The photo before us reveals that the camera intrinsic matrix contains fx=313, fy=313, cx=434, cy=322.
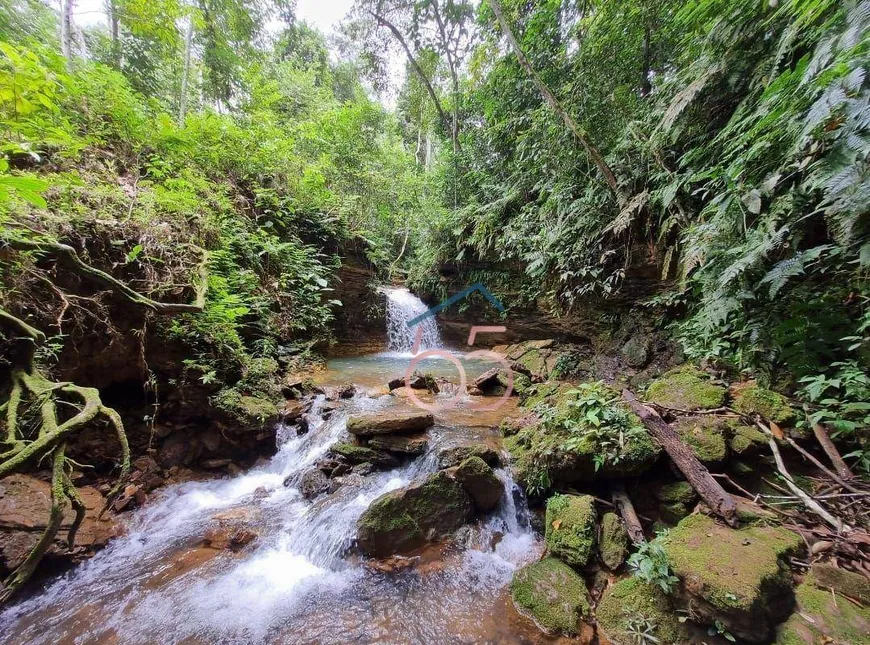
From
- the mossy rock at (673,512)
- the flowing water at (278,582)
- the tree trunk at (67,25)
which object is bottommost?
the flowing water at (278,582)

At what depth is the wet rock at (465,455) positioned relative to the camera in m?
3.91

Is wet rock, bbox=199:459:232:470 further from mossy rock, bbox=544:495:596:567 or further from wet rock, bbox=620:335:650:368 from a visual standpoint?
wet rock, bbox=620:335:650:368

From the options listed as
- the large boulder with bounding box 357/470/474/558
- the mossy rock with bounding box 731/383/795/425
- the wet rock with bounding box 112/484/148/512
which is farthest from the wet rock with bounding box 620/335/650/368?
the wet rock with bounding box 112/484/148/512

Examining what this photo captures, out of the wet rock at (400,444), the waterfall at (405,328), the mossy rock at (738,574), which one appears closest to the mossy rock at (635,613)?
the mossy rock at (738,574)

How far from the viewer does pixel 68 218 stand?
3.55 m

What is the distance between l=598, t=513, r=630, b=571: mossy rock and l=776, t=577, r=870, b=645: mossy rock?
958 millimetres

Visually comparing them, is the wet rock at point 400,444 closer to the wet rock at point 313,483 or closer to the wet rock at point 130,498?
the wet rock at point 313,483

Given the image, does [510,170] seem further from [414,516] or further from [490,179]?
[414,516]

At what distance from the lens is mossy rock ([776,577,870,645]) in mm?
1861

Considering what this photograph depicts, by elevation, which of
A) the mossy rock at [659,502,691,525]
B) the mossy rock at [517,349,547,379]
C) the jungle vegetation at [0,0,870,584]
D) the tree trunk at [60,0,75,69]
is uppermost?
the tree trunk at [60,0,75,69]

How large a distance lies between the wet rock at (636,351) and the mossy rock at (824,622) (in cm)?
385

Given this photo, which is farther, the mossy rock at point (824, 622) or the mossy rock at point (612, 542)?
the mossy rock at point (612, 542)

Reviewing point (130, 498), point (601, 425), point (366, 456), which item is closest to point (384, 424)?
point (366, 456)

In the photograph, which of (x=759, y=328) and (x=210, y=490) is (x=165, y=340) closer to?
(x=210, y=490)
